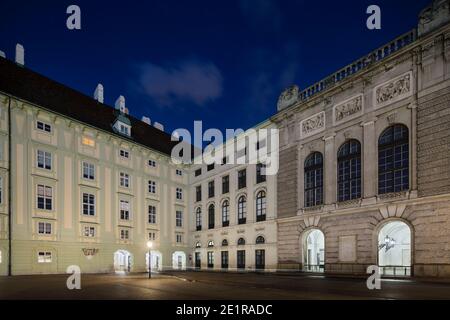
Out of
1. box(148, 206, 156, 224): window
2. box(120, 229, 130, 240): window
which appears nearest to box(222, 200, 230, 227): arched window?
box(148, 206, 156, 224): window

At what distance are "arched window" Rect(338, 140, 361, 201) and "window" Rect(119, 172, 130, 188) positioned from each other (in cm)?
2259

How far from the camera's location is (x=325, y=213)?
28.6 meters

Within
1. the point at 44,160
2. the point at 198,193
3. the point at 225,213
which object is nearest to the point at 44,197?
the point at 44,160

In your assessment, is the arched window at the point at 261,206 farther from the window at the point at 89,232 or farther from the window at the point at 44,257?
the window at the point at 44,257

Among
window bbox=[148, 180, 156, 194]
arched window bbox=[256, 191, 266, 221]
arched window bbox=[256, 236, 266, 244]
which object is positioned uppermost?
window bbox=[148, 180, 156, 194]

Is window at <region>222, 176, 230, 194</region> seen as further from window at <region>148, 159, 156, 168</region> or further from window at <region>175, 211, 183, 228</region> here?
window at <region>148, 159, 156, 168</region>

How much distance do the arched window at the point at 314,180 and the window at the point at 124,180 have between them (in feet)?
64.1

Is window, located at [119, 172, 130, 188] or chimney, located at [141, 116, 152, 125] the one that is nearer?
window, located at [119, 172, 130, 188]

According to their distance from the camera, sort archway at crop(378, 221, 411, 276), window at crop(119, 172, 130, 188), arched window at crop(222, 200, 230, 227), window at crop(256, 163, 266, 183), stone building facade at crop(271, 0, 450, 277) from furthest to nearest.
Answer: arched window at crop(222, 200, 230, 227), window at crop(119, 172, 130, 188), window at crop(256, 163, 266, 183), archway at crop(378, 221, 411, 276), stone building facade at crop(271, 0, 450, 277)

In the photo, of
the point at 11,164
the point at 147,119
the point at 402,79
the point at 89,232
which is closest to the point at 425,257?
the point at 402,79

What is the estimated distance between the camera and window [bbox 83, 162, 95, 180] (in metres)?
36.1

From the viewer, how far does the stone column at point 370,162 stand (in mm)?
25531

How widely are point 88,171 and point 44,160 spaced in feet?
14.8

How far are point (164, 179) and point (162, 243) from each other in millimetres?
7490
